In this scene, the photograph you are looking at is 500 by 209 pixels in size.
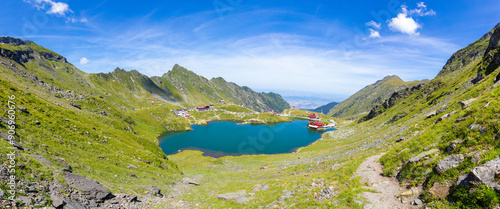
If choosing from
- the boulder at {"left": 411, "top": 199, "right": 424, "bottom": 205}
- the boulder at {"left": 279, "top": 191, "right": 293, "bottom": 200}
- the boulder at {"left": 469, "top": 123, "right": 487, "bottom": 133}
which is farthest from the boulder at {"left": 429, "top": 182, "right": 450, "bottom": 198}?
the boulder at {"left": 279, "top": 191, "right": 293, "bottom": 200}

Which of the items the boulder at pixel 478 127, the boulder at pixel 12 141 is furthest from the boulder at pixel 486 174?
the boulder at pixel 12 141

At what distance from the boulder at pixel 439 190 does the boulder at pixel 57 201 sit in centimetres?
2602

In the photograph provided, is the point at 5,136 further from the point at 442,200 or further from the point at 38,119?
the point at 442,200

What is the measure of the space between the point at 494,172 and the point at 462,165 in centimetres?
279

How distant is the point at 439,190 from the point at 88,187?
94.8 feet

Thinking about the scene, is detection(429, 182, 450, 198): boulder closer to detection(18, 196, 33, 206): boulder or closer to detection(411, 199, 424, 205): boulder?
detection(411, 199, 424, 205): boulder

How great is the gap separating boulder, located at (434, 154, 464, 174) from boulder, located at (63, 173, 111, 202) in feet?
93.6

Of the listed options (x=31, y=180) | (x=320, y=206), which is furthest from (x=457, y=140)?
(x=31, y=180)

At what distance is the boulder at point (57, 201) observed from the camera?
13.8 metres

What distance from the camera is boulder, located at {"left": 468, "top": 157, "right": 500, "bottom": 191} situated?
8880 millimetres

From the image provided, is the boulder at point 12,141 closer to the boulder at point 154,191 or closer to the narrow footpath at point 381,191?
the boulder at point 154,191

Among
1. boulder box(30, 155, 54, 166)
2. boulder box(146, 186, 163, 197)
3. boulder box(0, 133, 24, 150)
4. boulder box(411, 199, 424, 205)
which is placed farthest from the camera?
boulder box(146, 186, 163, 197)

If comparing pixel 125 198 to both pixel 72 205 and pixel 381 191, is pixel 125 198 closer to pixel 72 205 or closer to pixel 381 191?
pixel 72 205

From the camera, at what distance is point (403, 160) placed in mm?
18578
